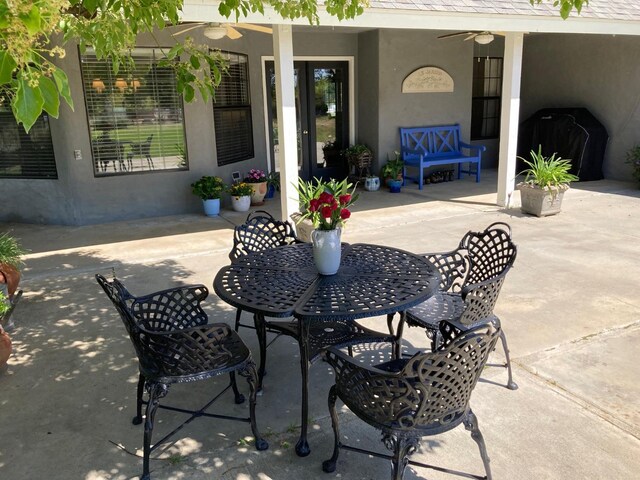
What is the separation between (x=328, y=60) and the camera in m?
9.91

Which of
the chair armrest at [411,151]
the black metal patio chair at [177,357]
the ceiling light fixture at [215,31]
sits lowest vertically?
the black metal patio chair at [177,357]

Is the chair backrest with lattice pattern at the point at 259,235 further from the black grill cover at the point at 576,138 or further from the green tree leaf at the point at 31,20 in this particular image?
the black grill cover at the point at 576,138

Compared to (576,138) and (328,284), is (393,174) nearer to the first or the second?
(576,138)

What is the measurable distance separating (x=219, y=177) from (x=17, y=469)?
6107 mm

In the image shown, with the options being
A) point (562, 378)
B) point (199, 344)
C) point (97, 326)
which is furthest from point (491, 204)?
point (199, 344)

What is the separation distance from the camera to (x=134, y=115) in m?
7.60

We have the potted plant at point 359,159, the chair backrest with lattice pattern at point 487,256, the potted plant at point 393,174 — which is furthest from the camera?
the potted plant at point 359,159

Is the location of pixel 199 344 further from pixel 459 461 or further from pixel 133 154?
pixel 133 154

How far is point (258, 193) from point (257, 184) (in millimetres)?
163

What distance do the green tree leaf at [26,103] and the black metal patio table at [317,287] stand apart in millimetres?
1528

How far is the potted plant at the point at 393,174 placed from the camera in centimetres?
945

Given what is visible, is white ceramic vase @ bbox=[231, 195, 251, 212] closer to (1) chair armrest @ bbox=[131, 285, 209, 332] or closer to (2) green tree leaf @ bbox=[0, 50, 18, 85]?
(1) chair armrest @ bbox=[131, 285, 209, 332]

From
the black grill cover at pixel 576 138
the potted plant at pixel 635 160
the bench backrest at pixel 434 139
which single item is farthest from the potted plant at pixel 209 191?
the potted plant at pixel 635 160

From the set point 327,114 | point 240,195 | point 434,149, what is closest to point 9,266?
point 240,195
